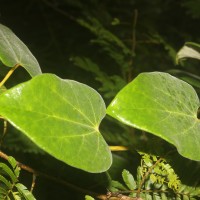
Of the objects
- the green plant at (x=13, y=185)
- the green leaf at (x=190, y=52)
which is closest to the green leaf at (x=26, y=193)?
the green plant at (x=13, y=185)

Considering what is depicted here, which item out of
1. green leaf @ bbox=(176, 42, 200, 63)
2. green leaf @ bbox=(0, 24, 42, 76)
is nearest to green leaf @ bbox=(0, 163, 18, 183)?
green leaf @ bbox=(0, 24, 42, 76)

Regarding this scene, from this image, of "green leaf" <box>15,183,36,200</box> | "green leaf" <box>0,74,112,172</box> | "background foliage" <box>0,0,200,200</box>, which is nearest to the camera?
"green leaf" <box>0,74,112,172</box>

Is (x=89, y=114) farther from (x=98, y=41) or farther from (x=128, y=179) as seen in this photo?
(x=98, y=41)

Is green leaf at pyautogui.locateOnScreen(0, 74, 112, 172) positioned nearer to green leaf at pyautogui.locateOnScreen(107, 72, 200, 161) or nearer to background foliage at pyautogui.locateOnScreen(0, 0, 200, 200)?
green leaf at pyautogui.locateOnScreen(107, 72, 200, 161)

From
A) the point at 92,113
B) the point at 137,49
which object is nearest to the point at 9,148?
the point at 92,113

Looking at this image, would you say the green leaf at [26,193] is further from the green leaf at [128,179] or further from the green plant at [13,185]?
the green leaf at [128,179]

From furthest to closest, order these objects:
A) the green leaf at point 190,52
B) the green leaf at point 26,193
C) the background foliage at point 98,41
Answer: the background foliage at point 98,41, the green leaf at point 190,52, the green leaf at point 26,193

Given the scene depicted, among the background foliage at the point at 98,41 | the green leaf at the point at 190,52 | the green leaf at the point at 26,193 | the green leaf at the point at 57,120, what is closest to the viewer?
the green leaf at the point at 57,120

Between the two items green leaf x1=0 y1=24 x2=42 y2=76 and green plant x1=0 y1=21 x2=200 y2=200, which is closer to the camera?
green plant x1=0 y1=21 x2=200 y2=200
